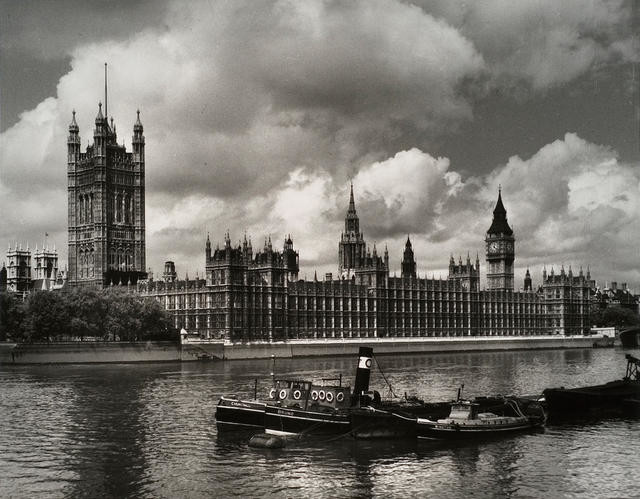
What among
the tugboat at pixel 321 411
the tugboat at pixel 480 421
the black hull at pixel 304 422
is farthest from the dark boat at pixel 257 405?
the tugboat at pixel 480 421

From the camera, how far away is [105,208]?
169m

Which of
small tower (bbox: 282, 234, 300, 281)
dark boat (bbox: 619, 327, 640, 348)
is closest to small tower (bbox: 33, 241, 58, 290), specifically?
small tower (bbox: 282, 234, 300, 281)

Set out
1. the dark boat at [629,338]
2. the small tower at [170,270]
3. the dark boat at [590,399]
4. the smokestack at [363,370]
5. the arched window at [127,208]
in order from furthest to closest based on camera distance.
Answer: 1. the dark boat at [629,338]
2. the arched window at [127,208]
3. the small tower at [170,270]
4. the dark boat at [590,399]
5. the smokestack at [363,370]

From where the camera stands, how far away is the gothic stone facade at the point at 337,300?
13212 centimetres

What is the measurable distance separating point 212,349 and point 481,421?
230 ft

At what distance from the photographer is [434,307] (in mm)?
175500

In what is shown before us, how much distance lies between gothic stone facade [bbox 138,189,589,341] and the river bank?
9.20 meters

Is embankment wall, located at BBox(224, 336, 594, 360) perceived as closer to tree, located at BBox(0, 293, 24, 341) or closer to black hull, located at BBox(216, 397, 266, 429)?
tree, located at BBox(0, 293, 24, 341)

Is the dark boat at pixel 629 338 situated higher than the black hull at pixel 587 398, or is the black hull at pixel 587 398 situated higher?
the black hull at pixel 587 398

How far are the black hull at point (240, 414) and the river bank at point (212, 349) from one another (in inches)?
2176

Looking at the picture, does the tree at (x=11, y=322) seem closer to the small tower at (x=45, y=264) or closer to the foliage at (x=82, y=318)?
the foliage at (x=82, y=318)

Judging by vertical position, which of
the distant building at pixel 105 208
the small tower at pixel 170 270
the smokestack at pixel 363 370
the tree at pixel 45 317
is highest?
the distant building at pixel 105 208

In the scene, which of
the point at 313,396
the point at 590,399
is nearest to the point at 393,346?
the point at 590,399

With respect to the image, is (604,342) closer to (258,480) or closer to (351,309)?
(351,309)
